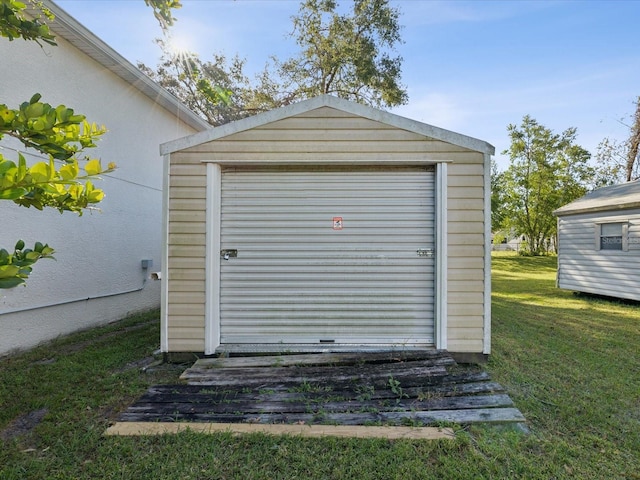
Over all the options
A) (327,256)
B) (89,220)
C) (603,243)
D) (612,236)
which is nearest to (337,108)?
(327,256)

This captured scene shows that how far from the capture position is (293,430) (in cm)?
226

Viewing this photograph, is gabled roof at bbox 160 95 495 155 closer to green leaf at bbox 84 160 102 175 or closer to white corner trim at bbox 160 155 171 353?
white corner trim at bbox 160 155 171 353

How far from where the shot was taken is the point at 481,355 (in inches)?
139

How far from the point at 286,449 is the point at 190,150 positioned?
3139 mm

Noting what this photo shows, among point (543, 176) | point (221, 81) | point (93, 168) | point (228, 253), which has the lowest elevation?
point (228, 253)

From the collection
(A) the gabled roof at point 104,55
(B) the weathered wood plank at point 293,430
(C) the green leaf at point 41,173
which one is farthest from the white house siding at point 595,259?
(A) the gabled roof at point 104,55

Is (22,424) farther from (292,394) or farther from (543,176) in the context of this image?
(543,176)

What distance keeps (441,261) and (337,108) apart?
6.91 feet

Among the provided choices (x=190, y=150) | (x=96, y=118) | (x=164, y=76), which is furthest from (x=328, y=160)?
(x=164, y=76)

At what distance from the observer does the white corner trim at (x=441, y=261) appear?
3.53m

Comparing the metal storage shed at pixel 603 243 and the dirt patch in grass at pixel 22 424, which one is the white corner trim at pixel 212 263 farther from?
the metal storage shed at pixel 603 243

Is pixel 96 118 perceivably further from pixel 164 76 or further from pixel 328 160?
pixel 164 76

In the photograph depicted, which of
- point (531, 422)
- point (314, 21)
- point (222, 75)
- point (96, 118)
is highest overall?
point (314, 21)

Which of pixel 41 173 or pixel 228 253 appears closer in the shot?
pixel 41 173
